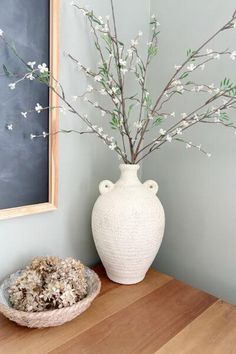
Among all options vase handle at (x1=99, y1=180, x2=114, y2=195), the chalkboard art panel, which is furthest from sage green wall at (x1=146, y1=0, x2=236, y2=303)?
the chalkboard art panel

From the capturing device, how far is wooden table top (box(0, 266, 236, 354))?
2.14 ft

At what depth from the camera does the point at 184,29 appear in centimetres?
101

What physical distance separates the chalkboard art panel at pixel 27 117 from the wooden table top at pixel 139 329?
0.32 meters

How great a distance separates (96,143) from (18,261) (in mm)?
454

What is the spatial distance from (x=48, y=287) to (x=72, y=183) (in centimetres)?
36

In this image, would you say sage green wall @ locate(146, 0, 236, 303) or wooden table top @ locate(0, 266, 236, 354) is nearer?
wooden table top @ locate(0, 266, 236, 354)

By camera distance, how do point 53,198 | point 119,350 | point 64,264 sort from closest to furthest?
point 119,350, point 64,264, point 53,198

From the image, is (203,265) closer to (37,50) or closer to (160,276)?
(160,276)

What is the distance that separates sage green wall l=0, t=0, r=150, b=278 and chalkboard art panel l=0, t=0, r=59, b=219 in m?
0.05

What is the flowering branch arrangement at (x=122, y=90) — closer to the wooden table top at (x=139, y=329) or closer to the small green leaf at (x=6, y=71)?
the small green leaf at (x=6, y=71)

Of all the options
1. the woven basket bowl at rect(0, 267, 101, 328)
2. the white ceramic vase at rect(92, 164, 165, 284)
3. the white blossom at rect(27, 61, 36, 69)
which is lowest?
the woven basket bowl at rect(0, 267, 101, 328)

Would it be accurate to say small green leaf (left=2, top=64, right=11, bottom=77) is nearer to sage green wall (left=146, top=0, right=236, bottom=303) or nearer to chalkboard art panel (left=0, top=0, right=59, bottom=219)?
chalkboard art panel (left=0, top=0, right=59, bottom=219)

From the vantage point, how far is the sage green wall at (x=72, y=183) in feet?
2.77

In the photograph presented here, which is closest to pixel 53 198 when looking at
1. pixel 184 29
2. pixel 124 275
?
pixel 124 275
